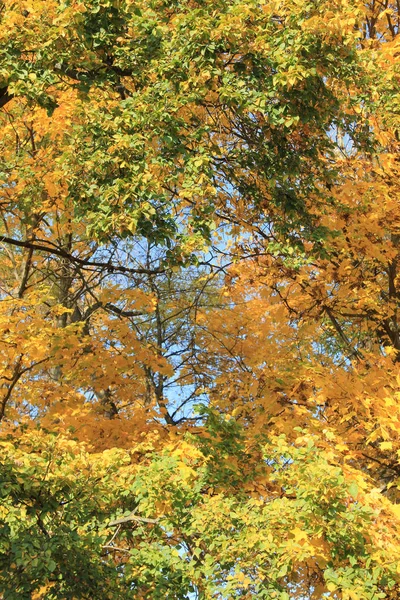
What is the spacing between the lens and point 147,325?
14.5m

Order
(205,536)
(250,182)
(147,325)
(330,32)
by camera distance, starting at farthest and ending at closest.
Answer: (147,325) < (250,182) < (330,32) < (205,536)

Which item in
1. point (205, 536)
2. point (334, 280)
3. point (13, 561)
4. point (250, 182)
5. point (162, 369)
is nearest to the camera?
point (13, 561)

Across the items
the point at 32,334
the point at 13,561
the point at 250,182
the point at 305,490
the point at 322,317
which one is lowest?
the point at 13,561

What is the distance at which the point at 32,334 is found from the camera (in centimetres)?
873

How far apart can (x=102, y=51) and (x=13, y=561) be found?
195 inches

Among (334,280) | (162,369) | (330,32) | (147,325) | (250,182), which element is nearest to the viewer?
(330,32)

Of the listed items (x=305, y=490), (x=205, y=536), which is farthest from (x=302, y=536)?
(x=205, y=536)

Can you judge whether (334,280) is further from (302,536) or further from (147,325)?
(147,325)

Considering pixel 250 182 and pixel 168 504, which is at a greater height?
pixel 250 182

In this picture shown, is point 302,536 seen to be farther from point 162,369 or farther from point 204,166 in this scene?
point 162,369

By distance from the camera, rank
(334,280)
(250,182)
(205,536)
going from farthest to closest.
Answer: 1. (334,280)
2. (250,182)
3. (205,536)

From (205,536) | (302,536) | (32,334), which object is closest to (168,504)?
(205,536)

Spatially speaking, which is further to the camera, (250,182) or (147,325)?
(147,325)

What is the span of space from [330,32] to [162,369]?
18.2 feet
